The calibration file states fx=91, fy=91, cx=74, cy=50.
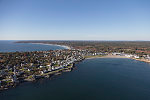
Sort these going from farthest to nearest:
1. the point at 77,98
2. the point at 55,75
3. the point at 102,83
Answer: the point at 55,75 < the point at 102,83 < the point at 77,98

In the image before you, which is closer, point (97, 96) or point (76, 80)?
point (97, 96)

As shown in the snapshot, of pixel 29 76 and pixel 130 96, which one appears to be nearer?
pixel 130 96

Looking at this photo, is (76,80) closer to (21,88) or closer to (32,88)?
(32,88)

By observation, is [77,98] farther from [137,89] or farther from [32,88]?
[137,89]

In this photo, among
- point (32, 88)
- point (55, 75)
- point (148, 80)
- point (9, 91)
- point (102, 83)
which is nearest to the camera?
point (9, 91)

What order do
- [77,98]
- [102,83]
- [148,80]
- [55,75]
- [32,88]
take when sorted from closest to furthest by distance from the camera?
[77,98], [32,88], [102,83], [148,80], [55,75]

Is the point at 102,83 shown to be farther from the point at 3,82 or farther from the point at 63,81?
the point at 3,82

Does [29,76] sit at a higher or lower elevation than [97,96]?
higher

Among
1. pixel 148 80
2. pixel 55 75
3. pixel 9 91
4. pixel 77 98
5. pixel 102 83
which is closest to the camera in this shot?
pixel 77 98

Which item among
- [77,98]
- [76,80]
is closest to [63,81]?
[76,80]

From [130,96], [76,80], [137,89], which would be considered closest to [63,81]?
[76,80]
